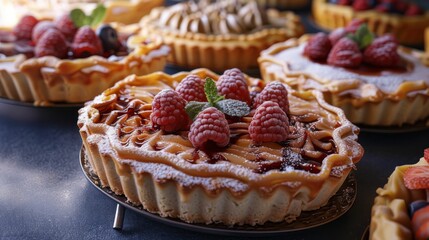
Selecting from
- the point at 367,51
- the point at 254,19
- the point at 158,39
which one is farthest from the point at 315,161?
the point at 254,19

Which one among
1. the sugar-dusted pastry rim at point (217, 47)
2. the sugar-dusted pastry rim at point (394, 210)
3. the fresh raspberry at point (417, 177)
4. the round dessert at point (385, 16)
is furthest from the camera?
the round dessert at point (385, 16)

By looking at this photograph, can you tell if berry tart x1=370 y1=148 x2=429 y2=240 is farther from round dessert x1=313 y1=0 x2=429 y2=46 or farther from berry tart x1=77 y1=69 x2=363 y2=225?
round dessert x1=313 y1=0 x2=429 y2=46

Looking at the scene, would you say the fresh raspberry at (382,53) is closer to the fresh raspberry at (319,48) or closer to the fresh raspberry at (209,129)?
the fresh raspberry at (319,48)

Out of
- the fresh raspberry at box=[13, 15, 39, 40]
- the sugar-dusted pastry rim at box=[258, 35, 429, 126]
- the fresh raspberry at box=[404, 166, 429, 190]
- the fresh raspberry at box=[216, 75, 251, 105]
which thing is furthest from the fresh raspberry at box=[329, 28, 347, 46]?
the fresh raspberry at box=[13, 15, 39, 40]

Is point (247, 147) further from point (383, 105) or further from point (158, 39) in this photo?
point (158, 39)

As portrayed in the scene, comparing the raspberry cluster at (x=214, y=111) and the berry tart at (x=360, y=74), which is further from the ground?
the raspberry cluster at (x=214, y=111)

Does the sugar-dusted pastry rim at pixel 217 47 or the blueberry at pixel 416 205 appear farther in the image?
the sugar-dusted pastry rim at pixel 217 47

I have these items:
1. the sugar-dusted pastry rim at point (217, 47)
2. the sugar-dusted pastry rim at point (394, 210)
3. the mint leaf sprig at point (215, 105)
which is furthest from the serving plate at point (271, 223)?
the sugar-dusted pastry rim at point (217, 47)

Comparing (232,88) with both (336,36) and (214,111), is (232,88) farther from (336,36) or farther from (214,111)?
(336,36)
